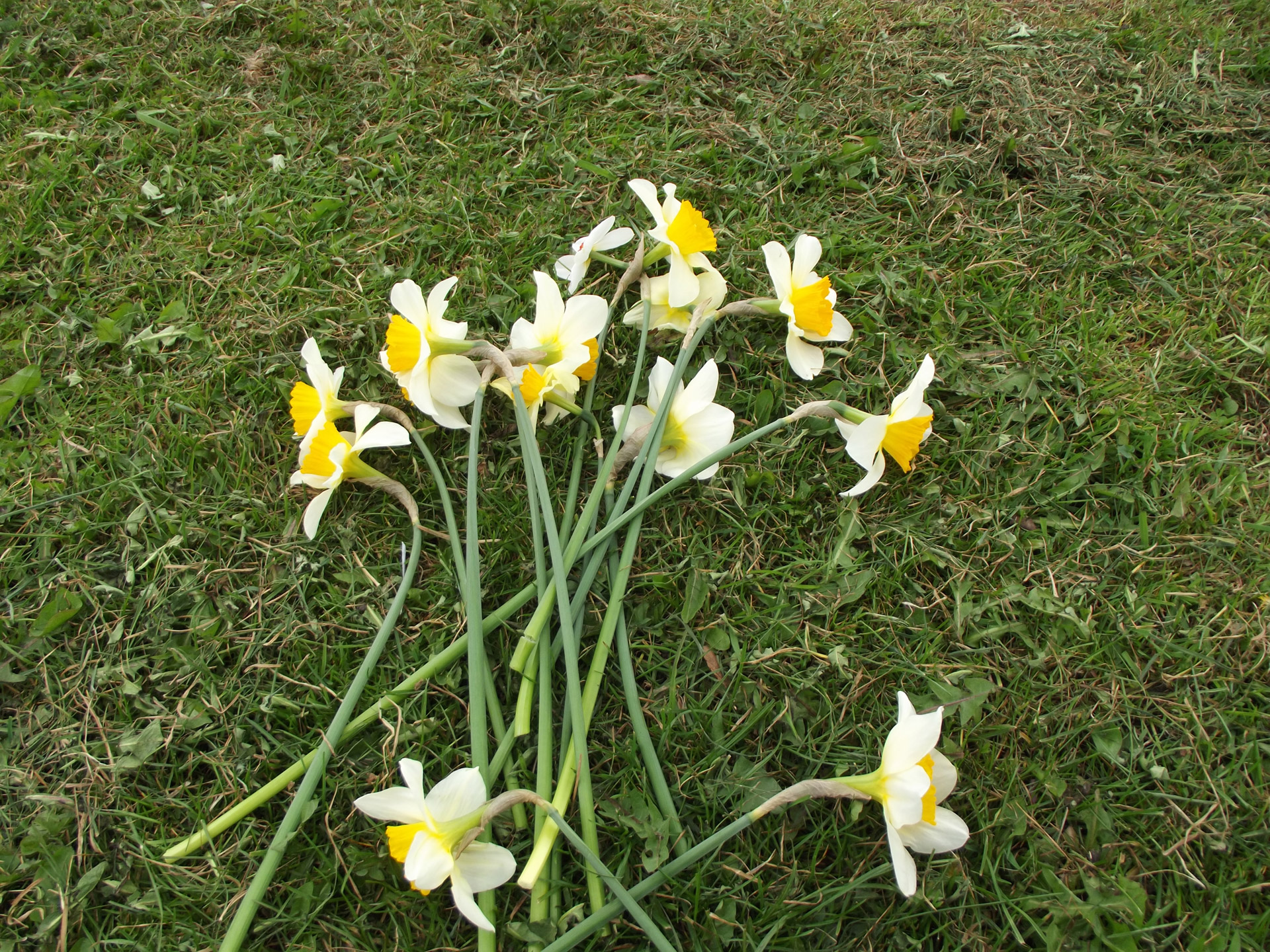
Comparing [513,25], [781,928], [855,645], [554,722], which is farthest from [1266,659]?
[513,25]

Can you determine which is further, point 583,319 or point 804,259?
point 804,259

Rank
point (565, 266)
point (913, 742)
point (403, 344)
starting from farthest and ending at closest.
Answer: point (565, 266) → point (403, 344) → point (913, 742)

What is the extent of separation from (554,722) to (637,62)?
6.66 feet

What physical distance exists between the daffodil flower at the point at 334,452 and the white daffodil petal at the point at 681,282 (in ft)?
2.07

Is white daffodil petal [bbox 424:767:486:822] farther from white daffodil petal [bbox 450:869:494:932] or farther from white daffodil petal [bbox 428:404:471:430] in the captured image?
white daffodil petal [bbox 428:404:471:430]

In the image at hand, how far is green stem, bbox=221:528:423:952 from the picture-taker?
A: 1.21 meters

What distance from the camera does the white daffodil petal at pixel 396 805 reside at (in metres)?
1.15

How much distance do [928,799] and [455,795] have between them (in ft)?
2.43

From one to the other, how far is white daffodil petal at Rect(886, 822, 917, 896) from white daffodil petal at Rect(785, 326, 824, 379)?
3.11ft

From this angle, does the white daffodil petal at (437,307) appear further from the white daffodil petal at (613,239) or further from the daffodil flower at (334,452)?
the white daffodil petal at (613,239)

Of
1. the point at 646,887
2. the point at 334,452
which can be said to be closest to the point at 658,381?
the point at 334,452

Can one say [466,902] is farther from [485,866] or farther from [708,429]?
[708,429]

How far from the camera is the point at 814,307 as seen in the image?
1.74 metres

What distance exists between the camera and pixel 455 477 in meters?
1.70
